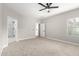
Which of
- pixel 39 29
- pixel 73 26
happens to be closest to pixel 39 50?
pixel 39 29

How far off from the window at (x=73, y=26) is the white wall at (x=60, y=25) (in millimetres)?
199

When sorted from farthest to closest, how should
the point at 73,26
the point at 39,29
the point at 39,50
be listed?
the point at 39,29, the point at 73,26, the point at 39,50

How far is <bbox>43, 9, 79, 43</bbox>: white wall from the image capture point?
4.37 meters

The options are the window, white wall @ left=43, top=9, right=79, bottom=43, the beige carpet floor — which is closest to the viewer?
the beige carpet floor

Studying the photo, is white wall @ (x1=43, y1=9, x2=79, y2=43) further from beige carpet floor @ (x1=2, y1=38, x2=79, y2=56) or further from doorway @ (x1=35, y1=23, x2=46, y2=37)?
beige carpet floor @ (x1=2, y1=38, x2=79, y2=56)

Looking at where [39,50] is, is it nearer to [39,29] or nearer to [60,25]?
[39,29]

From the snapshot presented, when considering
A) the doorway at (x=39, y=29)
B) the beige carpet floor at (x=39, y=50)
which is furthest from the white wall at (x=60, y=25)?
the beige carpet floor at (x=39, y=50)

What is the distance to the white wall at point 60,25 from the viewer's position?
4366 mm

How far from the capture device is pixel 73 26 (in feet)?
14.4

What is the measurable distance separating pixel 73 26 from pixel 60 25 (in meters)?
0.75

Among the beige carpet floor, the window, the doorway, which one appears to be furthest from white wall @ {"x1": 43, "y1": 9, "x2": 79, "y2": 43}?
the beige carpet floor

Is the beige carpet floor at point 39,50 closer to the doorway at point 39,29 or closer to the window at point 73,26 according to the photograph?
the window at point 73,26

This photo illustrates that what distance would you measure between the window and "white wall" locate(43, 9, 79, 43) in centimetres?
20

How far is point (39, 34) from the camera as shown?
483cm
